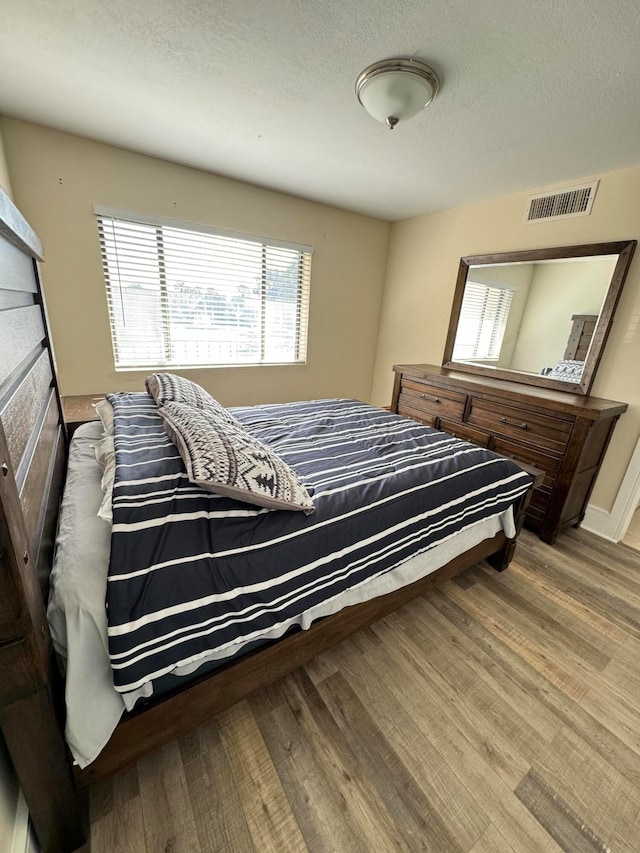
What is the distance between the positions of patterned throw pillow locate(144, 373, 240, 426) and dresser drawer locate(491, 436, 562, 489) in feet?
6.20

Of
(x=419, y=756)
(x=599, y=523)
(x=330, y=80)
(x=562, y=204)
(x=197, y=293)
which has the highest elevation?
(x=330, y=80)

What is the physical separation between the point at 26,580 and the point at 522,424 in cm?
255

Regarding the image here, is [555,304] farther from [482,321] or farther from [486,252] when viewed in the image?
[486,252]

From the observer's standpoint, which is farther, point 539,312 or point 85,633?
point 539,312

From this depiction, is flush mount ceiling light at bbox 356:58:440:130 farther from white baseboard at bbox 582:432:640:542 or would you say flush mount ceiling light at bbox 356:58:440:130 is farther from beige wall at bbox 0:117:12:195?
white baseboard at bbox 582:432:640:542

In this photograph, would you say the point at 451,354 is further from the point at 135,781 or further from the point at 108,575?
the point at 135,781

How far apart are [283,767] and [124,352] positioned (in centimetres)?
263

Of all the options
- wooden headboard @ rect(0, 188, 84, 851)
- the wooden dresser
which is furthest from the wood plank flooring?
the wooden dresser

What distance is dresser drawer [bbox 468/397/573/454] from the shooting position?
211 centimetres

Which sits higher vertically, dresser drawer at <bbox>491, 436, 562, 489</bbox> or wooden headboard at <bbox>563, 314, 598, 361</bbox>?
wooden headboard at <bbox>563, 314, 598, 361</bbox>

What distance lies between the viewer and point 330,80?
1459 millimetres

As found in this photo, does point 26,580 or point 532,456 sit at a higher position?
point 26,580

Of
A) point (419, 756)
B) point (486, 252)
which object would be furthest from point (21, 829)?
point (486, 252)

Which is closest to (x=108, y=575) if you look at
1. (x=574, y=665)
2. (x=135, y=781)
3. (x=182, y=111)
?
(x=135, y=781)
